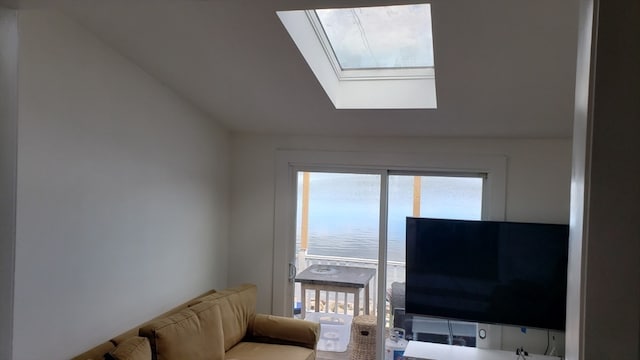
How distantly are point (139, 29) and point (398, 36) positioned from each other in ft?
4.68

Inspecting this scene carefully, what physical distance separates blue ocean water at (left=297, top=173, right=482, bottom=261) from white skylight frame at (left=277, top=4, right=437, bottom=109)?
0.84 metres

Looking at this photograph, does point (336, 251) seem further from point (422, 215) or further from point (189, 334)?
point (189, 334)

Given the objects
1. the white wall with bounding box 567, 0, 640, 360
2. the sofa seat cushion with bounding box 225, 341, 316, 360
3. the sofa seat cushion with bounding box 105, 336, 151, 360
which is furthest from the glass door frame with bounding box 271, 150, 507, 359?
the white wall with bounding box 567, 0, 640, 360

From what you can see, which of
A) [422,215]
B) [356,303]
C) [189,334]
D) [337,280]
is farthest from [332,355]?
[189,334]

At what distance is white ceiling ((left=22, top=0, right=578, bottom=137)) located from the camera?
6.55ft

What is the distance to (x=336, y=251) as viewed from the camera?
3.93 meters

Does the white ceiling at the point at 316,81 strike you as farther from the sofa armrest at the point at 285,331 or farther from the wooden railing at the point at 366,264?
the sofa armrest at the point at 285,331

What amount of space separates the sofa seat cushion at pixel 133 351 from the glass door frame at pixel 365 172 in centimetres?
167

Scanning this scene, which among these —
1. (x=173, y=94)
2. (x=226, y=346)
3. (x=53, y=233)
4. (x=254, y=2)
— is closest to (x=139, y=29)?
(x=254, y=2)

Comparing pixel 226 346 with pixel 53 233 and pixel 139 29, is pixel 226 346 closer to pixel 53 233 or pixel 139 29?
pixel 53 233

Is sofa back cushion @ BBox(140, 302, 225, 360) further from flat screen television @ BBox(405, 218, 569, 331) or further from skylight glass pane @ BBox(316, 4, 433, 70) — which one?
skylight glass pane @ BBox(316, 4, 433, 70)

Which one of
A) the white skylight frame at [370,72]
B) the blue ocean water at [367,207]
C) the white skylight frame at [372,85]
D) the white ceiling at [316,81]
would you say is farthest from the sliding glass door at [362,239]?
the white skylight frame at [370,72]

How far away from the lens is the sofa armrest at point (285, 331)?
3.45 meters

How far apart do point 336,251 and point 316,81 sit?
5.47 ft
